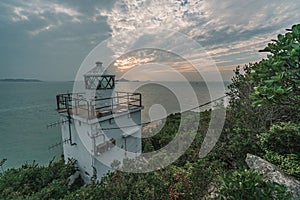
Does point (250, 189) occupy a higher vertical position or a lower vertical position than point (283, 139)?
higher

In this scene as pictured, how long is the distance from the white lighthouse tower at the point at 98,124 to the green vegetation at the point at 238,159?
0.96 meters

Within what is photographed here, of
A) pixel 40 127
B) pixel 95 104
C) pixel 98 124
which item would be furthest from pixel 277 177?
pixel 40 127

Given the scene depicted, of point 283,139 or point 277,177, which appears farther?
point 283,139

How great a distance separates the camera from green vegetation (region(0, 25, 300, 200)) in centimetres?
162

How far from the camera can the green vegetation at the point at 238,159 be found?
162 cm

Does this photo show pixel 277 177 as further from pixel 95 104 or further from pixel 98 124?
pixel 95 104

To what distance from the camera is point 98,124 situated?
5.72 metres

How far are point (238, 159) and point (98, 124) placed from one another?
15.0ft

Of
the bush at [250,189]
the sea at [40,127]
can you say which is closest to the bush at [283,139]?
the bush at [250,189]

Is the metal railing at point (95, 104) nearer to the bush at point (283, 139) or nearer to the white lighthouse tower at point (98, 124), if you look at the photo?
the white lighthouse tower at point (98, 124)

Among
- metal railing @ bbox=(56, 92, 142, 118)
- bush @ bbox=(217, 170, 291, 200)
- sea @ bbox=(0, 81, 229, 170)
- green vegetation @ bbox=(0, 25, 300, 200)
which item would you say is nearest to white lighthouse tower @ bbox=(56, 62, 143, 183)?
metal railing @ bbox=(56, 92, 142, 118)

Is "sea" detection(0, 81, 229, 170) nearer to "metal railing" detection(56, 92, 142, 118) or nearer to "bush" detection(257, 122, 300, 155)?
"metal railing" detection(56, 92, 142, 118)

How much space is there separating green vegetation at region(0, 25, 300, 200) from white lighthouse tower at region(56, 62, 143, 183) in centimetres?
96

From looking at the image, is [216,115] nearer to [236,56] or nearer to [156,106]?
[236,56]
